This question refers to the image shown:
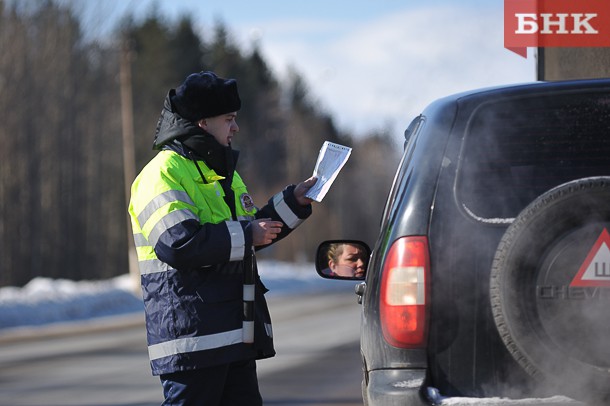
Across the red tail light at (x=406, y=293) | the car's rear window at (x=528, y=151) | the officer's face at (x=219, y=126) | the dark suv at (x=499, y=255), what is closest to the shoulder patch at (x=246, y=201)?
the officer's face at (x=219, y=126)

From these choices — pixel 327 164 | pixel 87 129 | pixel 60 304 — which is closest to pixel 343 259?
pixel 327 164

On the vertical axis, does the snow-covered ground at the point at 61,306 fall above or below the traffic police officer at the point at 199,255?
below

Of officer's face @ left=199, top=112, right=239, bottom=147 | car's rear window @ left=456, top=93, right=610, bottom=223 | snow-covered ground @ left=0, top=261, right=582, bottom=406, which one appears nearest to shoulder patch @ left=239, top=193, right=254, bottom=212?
officer's face @ left=199, top=112, right=239, bottom=147

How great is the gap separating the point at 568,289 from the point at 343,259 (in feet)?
4.83

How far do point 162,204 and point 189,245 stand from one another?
0.69 feet

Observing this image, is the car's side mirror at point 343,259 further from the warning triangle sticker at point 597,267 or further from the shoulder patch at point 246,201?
the warning triangle sticker at point 597,267

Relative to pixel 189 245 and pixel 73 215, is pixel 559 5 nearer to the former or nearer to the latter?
pixel 189 245

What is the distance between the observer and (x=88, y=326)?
23.2 meters

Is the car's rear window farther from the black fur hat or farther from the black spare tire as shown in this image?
the black fur hat

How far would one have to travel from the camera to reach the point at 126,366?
13984 mm

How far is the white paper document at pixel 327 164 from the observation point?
5.00 metres

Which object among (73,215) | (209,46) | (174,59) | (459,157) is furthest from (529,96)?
(209,46)

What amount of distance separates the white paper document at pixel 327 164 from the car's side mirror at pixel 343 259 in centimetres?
24

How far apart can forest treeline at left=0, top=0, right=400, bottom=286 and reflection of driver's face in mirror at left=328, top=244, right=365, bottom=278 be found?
29379mm
